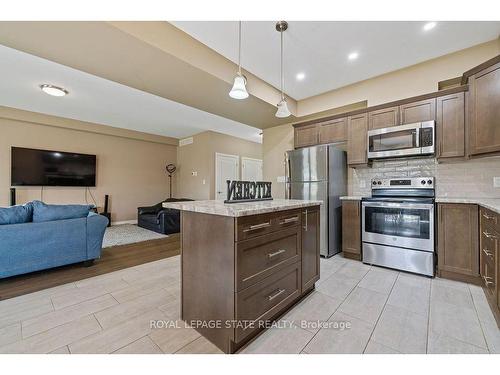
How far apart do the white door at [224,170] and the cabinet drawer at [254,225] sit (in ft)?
16.3

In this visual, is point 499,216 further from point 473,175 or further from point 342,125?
point 342,125

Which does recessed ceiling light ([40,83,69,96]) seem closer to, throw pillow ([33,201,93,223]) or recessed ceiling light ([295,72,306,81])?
throw pillow ([33,201,93,223])

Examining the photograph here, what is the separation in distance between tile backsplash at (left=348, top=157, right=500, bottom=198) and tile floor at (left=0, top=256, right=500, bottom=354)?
1130 millimetres

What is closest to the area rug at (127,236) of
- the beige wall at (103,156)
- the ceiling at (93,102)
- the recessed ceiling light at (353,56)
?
A: the beige wall at (103,156)

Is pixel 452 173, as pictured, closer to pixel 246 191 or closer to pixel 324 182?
pixel 324 182

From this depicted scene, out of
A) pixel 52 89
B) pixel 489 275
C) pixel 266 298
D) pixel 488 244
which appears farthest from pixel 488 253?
pixel 52 89

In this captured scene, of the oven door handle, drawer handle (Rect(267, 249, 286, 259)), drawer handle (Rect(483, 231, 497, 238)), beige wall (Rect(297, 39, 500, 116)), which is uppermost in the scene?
beige wall (Rect(297, 39, 500, 116))

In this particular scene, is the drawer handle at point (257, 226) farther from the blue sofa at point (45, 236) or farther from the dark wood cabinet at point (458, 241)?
the blue sofa at point (45, 236)

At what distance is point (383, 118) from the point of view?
3.04 metres

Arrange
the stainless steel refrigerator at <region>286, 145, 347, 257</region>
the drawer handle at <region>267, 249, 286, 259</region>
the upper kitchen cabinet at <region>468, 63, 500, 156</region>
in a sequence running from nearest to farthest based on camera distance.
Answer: the drawer handle at <region>267, 249, 286, 259</region> < the upper kitchen cabinet at <region>468, 63, 500, 156</region> < the stainless steel refrigerator at <region>286, 145, 347, 257</region>

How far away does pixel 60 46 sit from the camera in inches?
79.9

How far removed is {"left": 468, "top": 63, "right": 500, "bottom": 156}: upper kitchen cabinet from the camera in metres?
2.15

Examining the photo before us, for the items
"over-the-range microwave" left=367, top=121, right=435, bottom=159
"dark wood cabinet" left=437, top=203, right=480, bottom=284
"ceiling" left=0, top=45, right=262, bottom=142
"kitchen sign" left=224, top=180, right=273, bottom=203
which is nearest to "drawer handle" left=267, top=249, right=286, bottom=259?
"kitchen sign" left=224, top=180, right=273, bottom=203
